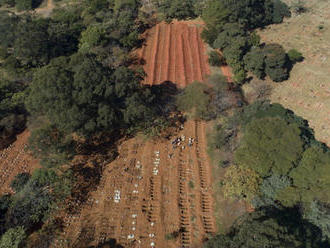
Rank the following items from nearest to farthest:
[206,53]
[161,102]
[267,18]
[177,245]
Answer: [177,245] < [161,102] < [206,53] < [267,18]

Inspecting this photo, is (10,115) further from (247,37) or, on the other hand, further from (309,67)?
(309,67)

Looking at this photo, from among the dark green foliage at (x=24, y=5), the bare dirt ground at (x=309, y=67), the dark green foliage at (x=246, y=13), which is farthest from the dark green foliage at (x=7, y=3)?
the bare dirt ground at (x=309, y=67)

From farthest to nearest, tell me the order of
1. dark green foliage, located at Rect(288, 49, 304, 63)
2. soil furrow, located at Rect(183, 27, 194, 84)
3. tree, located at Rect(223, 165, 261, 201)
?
soil furrow, located at Rect(183, 27, 194, 84), dark green foliage, located at Rect(288, 49, 304, 63), tree, located at Rect(223, 165, 261, 201)

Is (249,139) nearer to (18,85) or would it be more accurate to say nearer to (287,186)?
(287,186)

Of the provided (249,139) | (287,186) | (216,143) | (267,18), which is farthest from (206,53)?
(287,186)

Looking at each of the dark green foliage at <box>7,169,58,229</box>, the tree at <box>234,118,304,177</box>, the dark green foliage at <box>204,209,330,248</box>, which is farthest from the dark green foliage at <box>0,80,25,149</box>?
the tree at <box>234,118,304,177</box>

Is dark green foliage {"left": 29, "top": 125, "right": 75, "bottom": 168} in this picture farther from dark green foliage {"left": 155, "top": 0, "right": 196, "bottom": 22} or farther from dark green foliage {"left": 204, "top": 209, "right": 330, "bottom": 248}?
→ dark green foliage {"left": 155, "top": 0, "right": 196, "bottom": 22}
